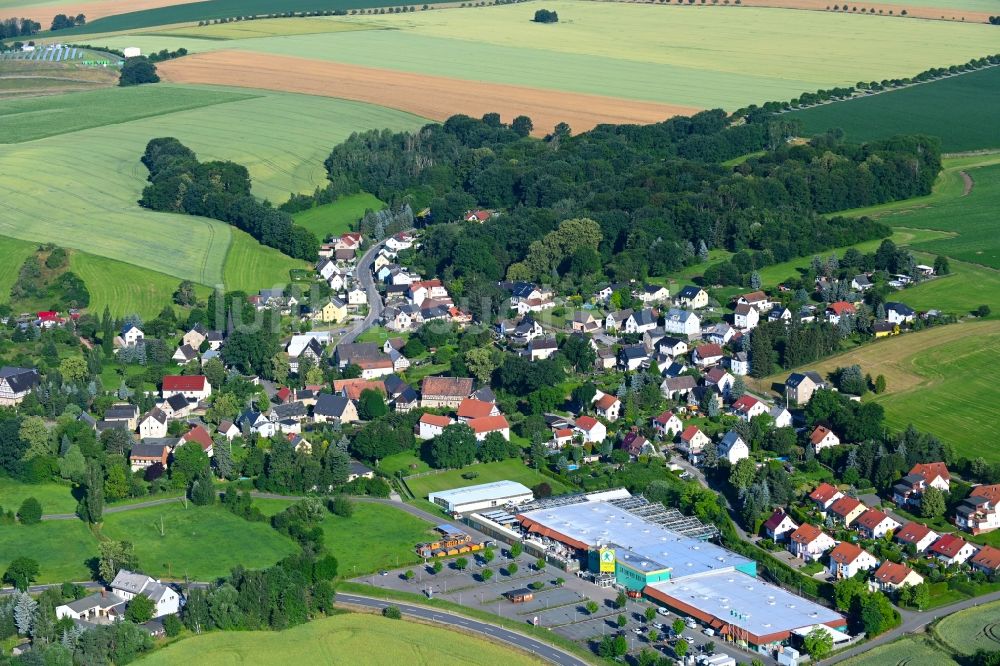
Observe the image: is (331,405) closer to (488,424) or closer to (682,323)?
(488,424)

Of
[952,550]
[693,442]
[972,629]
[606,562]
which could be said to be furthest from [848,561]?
[693,442]

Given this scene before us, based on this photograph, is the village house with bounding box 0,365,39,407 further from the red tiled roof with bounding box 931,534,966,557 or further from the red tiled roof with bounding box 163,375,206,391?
the red tiled roof with bounding box 931,534,966,557

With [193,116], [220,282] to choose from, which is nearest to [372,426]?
[220,282]

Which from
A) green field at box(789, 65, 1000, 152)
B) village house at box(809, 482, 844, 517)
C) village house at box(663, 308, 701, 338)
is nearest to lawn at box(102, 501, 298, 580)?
village house at box(809, 482, 844, 517)

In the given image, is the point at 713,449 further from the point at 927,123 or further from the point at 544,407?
the point at 927,123

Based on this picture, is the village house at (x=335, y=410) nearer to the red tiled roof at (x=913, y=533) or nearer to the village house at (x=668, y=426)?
the village house at (x=668, y=426)

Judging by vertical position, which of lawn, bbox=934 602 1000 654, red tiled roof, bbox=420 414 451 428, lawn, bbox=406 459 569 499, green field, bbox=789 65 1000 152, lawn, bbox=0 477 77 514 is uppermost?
green field, bbox=789 65 1000 152

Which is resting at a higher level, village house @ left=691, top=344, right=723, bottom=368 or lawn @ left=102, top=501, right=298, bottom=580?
village house @ left=691, top=344, right=723, bottom=368

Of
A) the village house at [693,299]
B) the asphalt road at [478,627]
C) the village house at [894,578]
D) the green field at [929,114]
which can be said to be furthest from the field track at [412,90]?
the asphalt road at [478,627]
